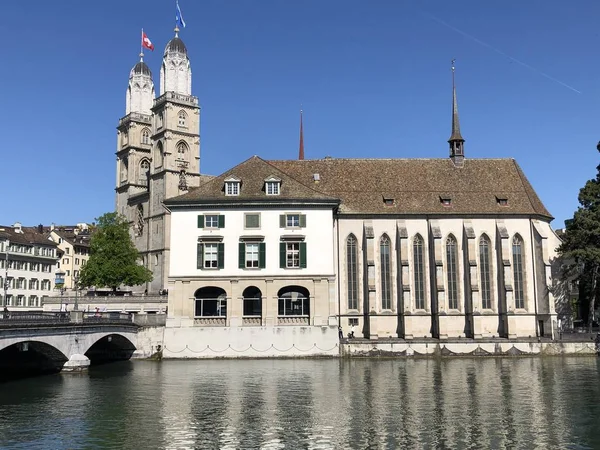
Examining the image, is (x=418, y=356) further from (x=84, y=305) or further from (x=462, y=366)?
(x=84, y=305)

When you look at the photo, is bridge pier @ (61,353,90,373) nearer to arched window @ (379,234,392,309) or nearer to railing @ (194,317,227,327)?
railing @ (194,317,227,327)

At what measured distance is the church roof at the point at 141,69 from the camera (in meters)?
110

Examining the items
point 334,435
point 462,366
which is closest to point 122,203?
point 462,366

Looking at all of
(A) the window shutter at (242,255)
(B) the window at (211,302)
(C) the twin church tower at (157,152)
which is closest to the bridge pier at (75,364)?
(B) the window at (211,302)

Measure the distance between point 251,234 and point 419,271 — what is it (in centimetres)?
1610

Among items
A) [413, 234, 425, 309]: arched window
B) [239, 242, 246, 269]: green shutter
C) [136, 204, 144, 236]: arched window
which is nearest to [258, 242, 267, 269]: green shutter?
[239, 242, 246, 269]: green shutter

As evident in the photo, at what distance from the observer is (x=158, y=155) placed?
96.6 m

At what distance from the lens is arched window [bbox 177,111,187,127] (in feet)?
320

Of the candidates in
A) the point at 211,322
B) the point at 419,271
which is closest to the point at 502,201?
the point at 419,271

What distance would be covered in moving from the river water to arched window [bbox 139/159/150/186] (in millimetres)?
63325

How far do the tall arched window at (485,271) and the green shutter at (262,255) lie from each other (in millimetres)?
20054

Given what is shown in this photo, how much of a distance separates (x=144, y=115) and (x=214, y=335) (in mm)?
65161

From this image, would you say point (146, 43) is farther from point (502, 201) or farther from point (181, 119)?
point (502, 201)

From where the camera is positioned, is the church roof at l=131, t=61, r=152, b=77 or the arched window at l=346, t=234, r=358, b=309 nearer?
the arched window at l=346, t=234, r=358, b=309
